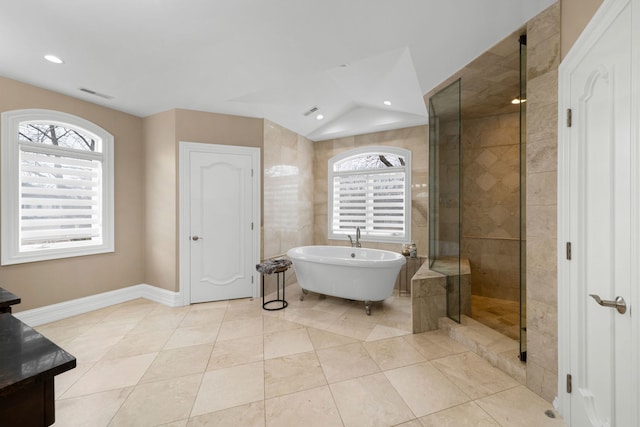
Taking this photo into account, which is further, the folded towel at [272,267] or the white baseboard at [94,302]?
the folded towel at [272,267]

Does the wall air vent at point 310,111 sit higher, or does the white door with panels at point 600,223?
the wall air vent at point 310,111

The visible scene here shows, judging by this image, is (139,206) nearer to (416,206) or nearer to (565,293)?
(416,206)

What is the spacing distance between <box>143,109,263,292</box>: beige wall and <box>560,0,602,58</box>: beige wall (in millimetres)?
3263

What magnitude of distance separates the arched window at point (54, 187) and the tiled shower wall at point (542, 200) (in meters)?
4.51

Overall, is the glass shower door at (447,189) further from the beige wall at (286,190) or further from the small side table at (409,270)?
the beige wall at (286,190)

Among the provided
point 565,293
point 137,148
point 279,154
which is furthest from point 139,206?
point 565,293

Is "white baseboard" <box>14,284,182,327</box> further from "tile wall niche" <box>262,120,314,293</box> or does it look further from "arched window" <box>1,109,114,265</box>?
"tile wall niche" <box>262,120,314,293</box>

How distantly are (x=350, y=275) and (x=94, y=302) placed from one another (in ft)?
10.6

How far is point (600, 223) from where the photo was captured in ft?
4.34

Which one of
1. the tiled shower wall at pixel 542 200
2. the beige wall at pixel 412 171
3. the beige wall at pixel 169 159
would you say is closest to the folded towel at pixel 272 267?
the beige wall at pixel 169 159

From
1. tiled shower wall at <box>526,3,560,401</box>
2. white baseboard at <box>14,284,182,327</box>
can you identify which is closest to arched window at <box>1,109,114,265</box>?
white baseboard at <box>14,284,182,327</box>

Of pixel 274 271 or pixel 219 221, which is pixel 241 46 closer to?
pixel 219 221

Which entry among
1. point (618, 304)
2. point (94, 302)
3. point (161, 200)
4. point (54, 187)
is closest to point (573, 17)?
point (618, 304)

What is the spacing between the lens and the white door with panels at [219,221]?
3.63m
